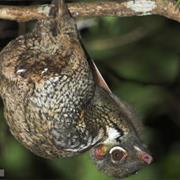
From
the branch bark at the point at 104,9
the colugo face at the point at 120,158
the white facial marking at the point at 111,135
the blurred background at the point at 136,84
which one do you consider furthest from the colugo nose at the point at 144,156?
the blurred background at the point at 136,84

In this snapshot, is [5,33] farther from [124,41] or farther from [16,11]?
[16,11]

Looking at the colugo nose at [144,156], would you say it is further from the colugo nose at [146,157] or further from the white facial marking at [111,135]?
the white facial marking at [111,135]

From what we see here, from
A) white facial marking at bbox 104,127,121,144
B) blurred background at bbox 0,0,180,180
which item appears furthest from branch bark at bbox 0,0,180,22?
blurred background at bbox 0,0,180,180

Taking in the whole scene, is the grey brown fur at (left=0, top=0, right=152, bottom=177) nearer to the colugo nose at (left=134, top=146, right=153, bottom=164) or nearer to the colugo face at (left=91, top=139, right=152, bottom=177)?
the colugo face at (left=91, top=139, right=152, bottom=177)

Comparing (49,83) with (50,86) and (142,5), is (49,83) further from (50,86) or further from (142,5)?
(142,5)

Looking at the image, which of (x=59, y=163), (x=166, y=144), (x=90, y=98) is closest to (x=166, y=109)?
(x=166, y=144)

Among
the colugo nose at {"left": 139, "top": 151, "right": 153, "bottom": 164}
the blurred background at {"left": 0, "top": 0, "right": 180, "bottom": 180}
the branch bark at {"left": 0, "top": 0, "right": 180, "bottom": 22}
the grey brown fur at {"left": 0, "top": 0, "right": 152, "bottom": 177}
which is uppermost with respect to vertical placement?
the branch bark at {"left": 0, "top": 0, "right": 180, "bottom": 22}
